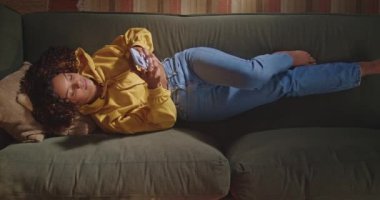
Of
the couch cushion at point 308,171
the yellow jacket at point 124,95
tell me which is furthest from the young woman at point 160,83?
the couch cushion at point 308,171

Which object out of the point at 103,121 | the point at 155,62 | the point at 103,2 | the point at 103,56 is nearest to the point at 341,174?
the point at 155,62

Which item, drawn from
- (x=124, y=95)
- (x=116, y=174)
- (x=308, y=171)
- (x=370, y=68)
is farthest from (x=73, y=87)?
(x=370, y=68)

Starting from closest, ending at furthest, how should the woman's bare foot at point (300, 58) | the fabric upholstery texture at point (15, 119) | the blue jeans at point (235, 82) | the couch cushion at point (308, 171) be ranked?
the couch cushion at point (308, 171)
the fabric upholstery texture at point (15, 119)
the blue jeans at point (235, 82)
the woman's bare foot at point (300, 58)

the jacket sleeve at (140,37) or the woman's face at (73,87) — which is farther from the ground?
the jacket sleeve at (140,37)

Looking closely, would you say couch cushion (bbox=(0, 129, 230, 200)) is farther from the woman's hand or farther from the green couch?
the woman's hand

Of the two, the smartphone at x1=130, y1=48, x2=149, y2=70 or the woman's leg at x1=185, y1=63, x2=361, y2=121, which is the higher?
the smartphone at x1=130, y1=48, x2=149, y2=70

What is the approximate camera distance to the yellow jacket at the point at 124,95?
1.79 m

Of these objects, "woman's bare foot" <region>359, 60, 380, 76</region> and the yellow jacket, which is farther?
"woman's bare foot" <region>359, 60, 380, 76</region>

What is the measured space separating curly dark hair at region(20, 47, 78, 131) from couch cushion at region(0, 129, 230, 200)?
7.1 inches

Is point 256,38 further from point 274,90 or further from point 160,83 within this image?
point 160,83

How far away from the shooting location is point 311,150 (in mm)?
Result: 1612

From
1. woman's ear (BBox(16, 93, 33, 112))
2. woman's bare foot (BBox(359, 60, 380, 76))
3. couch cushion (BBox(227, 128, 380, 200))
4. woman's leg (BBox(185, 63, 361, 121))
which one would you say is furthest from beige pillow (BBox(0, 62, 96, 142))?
woman's bare foot (BBox(359, 60, 380, 76))

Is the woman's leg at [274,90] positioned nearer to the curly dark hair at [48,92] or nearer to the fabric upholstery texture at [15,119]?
the curly dark hair at [48,92]

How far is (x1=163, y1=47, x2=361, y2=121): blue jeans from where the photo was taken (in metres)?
1.87
